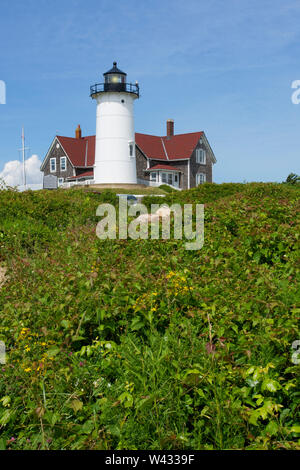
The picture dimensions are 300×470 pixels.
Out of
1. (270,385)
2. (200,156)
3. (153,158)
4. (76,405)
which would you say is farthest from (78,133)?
(270,385)

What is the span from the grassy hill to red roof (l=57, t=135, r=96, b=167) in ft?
133

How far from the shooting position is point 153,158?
149 ft

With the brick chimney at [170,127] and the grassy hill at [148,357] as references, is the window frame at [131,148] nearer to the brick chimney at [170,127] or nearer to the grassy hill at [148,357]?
the brick chimney at [170,127]

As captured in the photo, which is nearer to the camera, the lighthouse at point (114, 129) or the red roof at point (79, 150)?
the lighthouse at point (114, 129)

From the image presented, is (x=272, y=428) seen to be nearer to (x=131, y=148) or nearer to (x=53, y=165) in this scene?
(x=131, y=148)

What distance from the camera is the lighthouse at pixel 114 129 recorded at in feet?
128

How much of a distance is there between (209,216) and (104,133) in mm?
31475

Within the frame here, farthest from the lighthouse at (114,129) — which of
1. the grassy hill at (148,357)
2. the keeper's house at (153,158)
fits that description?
the grassy hill at (148,357)

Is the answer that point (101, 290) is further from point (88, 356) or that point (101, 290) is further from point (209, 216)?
point (209, 216)

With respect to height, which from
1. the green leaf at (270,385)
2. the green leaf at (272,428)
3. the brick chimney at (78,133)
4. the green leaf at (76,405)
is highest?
the brick chimney at (78,133)

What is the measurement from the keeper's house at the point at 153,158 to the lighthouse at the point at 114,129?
14.8 feet

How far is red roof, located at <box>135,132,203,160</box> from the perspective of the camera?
45656 mm

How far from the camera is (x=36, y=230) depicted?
10.4 metres
